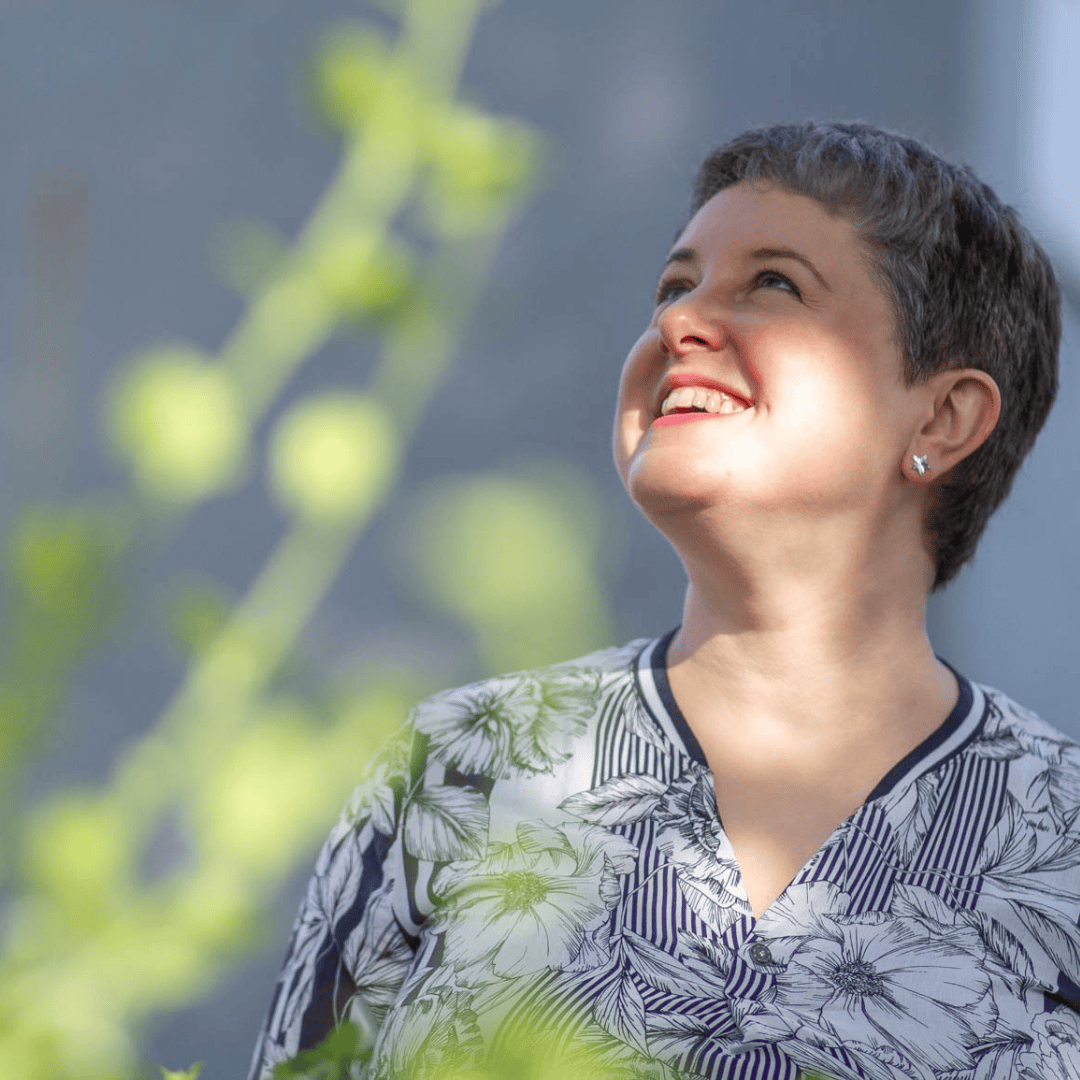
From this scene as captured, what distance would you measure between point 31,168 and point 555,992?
1.77 metres

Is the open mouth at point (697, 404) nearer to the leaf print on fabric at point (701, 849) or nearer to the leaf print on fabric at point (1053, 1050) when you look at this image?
the leaf print on fabric at point (701, 849)

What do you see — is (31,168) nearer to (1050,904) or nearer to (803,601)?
(803,601)

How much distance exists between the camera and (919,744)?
3.57 ft

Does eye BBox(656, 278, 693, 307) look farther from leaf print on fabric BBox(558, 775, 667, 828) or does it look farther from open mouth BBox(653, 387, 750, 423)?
leaf print on fabric BBox(558, 775, 667, 828)

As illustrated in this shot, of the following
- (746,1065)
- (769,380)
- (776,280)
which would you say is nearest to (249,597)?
(746,1065)

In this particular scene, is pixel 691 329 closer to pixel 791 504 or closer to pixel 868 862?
pixel 791 504

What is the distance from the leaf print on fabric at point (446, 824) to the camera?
3.37 feet

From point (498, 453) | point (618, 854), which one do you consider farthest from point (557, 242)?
point (618, 854)

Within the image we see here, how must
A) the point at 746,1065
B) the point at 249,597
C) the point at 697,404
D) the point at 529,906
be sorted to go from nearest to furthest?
the point at 249,597
the point at 746,1065
the point at 529,906
the point at 697,404

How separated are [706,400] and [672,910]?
15.4 inches

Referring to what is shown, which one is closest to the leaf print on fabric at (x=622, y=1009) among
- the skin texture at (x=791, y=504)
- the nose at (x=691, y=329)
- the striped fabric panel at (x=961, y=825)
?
the skin texture at (x=791, y=504)

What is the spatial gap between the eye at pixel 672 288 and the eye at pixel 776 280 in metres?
0.08

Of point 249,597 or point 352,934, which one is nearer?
point 249,597

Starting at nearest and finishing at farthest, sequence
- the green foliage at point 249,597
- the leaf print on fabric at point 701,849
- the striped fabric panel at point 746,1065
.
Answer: the green foliage at point 249,597 → the striped fabric panel at point 746,1065 → the leaf print on fabric at point 701,849
